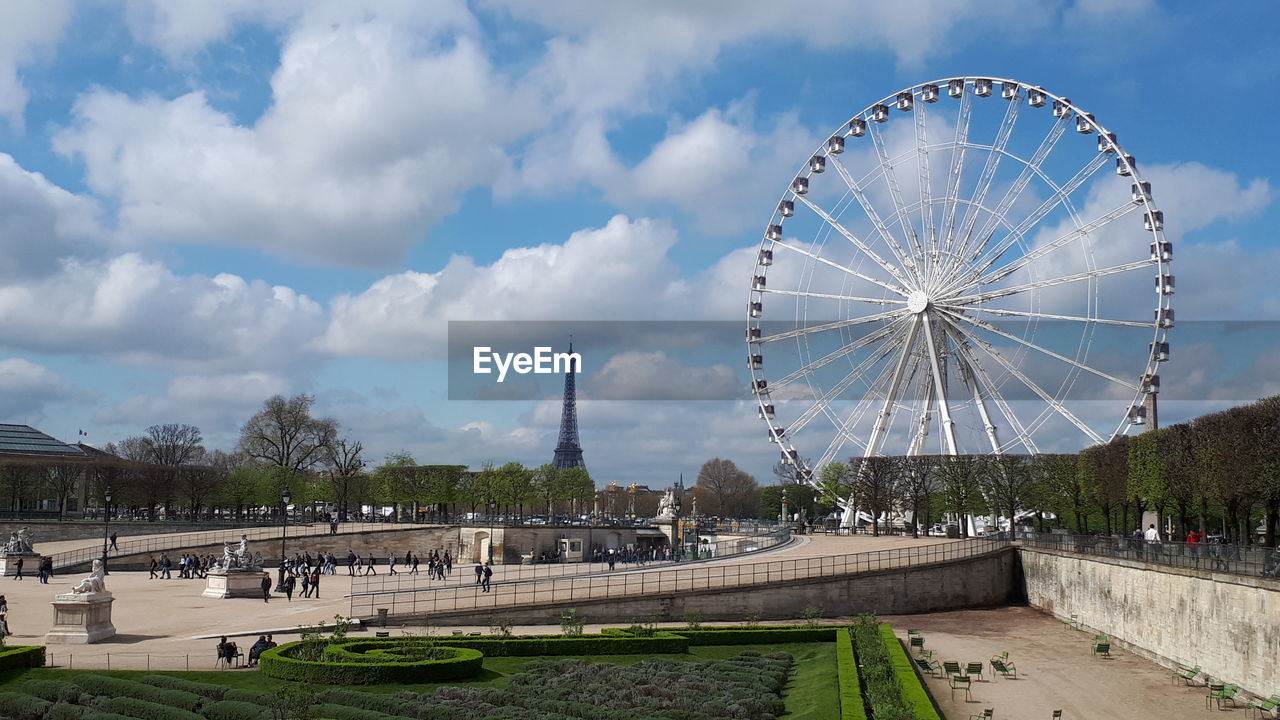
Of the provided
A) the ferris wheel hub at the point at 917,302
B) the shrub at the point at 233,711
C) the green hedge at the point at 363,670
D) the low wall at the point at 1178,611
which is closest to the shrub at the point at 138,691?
the shrub at the point at 233,711

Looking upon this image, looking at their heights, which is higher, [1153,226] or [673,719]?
[1153,226]

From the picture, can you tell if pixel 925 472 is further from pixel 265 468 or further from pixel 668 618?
pixel 265 468

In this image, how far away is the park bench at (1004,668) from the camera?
1109 inches

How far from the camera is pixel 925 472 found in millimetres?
62281

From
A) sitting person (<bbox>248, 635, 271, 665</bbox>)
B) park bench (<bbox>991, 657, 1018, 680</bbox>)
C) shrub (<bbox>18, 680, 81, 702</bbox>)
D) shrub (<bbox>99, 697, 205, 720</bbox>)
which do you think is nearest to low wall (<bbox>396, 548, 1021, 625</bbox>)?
sitting person (<bbox>248, 635, 271, 665</bbox>)

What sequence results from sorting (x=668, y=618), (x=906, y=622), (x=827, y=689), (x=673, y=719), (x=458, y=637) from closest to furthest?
(x=673, y=719)
(x=827, y=689)
(x=458, y=637)
(x=668, y=618)
(x=906, y=622)

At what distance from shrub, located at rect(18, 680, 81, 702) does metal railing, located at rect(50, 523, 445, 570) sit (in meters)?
33.2

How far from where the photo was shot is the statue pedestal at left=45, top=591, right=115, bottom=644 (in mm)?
28484

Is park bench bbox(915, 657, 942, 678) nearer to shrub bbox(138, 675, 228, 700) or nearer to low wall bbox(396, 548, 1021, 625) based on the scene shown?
low wall bbox(396, 548, 1021, 625)

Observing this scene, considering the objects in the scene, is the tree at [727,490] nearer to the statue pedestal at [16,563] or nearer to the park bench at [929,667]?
the statue pedestal at [16,563]

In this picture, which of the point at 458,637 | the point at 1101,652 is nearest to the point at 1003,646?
the point at 1101,652

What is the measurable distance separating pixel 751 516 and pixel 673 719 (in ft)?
441

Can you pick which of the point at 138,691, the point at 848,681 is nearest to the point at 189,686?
the point at 138,691

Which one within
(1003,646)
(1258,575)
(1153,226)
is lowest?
(1003,646)
